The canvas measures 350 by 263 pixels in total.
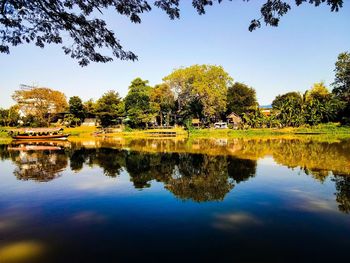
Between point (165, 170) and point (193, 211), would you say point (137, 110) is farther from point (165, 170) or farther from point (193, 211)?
point (193, 211)

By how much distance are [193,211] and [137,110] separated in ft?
173

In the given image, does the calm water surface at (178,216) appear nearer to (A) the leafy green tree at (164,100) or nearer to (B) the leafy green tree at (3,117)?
(A) the leafy green tree at (164,100)

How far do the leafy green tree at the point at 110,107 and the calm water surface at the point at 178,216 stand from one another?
47.1 metres

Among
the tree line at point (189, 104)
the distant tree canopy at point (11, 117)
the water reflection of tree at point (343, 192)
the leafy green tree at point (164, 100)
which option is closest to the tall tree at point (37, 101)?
the tree line at point (189, 104)

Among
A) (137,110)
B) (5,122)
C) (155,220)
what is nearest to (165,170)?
(155,220)

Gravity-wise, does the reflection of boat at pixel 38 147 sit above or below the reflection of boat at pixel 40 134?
below

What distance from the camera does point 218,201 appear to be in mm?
8875

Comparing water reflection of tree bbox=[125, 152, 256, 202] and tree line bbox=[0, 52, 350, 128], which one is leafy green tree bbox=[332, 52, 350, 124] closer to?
tree line bbox=[0, 52, 350, 128]

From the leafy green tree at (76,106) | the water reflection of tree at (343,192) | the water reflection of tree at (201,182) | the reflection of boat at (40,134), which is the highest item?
the leafy green tree at (76,106)

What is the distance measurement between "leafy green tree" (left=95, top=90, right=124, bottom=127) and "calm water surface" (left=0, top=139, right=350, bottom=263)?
47.1 metres

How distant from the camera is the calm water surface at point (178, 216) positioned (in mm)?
5539

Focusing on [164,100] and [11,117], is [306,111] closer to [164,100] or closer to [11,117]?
[164,100]

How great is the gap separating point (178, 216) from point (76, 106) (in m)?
63.7

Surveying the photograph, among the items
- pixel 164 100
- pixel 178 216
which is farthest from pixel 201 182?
pixel 164 100
